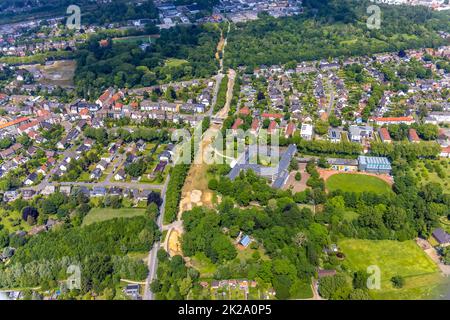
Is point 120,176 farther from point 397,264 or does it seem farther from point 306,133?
point 397,264

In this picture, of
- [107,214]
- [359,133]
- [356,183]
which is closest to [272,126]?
[359,133]

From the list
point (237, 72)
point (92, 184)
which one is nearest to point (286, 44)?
point (237, 72)

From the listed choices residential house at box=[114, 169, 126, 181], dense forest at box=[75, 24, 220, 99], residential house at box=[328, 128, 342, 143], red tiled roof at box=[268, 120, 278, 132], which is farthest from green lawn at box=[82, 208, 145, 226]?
dense forest at box=[75, 24, 220, 99]

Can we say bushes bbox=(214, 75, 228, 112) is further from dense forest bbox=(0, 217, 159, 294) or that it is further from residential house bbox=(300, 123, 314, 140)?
dense forest bbox=(0, 217, 159, 294)

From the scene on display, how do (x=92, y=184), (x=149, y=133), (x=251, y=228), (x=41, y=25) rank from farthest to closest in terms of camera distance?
1. (x=41, y=25)
2. (x=149, y=133)
3. (x=92, y=184)
4. (x=251, y=228)

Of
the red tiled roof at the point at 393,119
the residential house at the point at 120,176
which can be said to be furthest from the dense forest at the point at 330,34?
the residential house at the point at 120,176

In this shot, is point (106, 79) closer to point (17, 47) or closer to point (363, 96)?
point (17, 47)

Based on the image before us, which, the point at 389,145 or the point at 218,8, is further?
the point at 218,8

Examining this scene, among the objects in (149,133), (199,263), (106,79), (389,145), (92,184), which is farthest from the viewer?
(106,79)
